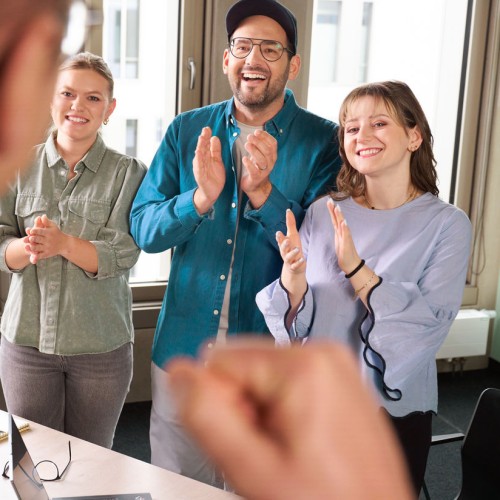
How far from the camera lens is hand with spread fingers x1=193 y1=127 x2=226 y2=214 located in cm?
166

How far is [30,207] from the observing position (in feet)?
7.29

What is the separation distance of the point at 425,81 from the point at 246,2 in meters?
→ 2.34

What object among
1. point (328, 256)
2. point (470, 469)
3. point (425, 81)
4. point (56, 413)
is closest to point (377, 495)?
point (328, 256)

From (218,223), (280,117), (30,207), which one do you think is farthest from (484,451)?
(30,207)

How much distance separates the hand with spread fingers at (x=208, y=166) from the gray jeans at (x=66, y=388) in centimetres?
68

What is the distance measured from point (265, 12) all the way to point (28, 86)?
2.09m

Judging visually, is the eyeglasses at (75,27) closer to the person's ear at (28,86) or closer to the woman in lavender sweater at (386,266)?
the person's ear at (28,86)

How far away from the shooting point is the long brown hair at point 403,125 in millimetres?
2008

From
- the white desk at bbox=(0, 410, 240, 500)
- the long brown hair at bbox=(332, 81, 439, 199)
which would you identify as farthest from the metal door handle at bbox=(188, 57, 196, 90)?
the white desk at bbox=(0, 410, 240, 500)

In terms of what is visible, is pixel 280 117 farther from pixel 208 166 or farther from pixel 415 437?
pixel 415 437

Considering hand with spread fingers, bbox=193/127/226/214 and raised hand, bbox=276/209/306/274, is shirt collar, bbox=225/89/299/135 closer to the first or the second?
hand with spread fingers, bbox=193/127/226/214

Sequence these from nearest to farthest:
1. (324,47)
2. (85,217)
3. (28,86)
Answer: (28,86)
(85,217)
(324,47)

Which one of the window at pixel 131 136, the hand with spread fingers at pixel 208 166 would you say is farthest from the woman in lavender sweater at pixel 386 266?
the window at pixel 131 136

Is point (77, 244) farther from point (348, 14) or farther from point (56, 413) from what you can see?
point (348, 14)
